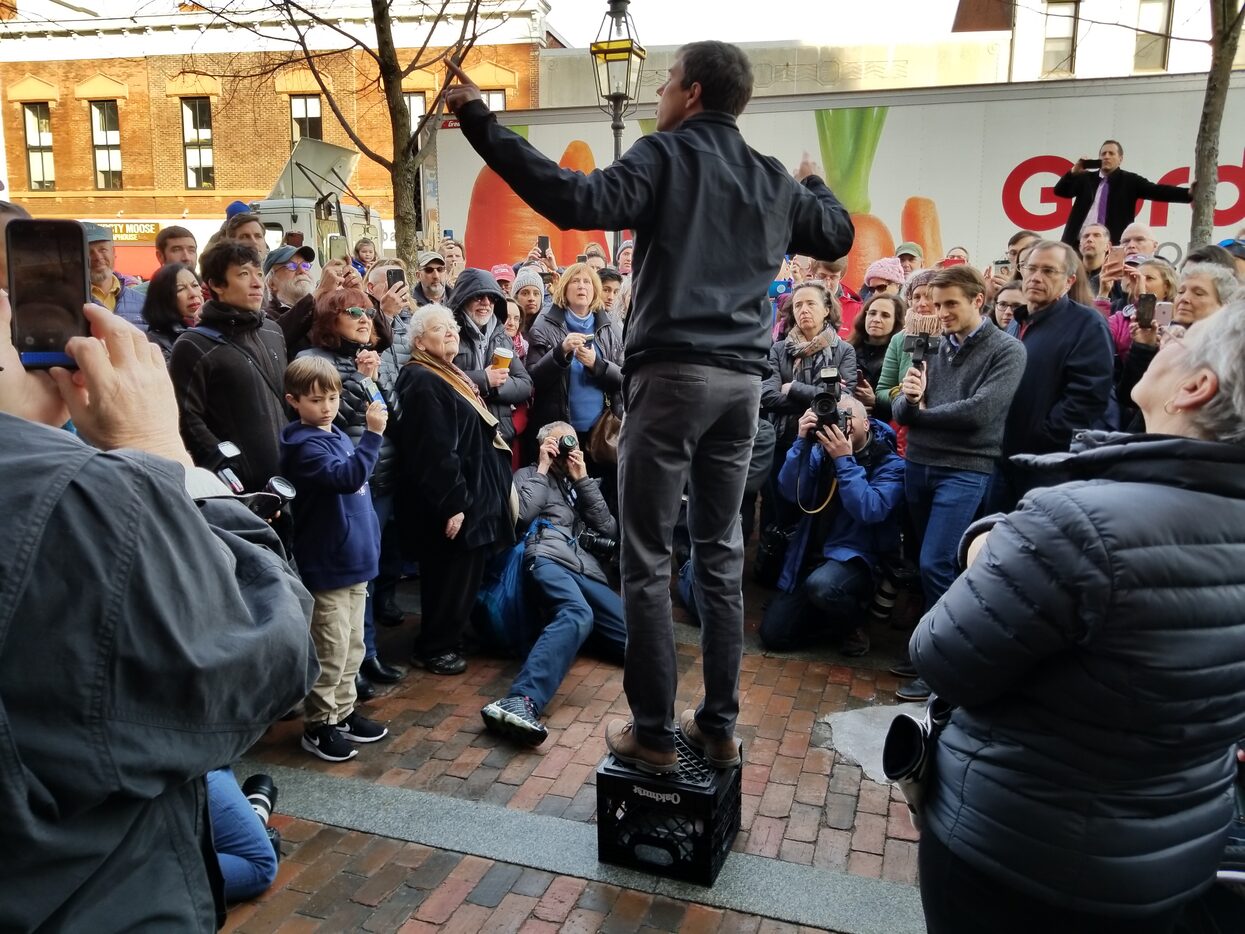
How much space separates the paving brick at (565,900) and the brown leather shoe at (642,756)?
398 mm

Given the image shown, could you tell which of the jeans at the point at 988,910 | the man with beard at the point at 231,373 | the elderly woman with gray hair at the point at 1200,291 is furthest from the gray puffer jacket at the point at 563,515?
the jeans at the point at 988,910

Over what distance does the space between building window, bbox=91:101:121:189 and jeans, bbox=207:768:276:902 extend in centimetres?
2680

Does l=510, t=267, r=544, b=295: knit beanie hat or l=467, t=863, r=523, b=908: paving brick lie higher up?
l=510, t=267, r=544, b=295: knit beanie hat

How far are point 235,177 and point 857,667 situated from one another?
2397 centimetres

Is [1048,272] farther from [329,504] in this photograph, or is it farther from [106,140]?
[106,140]

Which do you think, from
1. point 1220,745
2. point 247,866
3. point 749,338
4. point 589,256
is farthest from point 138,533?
point 589,256

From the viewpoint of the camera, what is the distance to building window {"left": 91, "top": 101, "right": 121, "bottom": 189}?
81.6 feet

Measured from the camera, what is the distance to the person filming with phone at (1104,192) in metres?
8.31

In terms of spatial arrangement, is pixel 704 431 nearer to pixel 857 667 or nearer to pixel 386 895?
pixel 386 895

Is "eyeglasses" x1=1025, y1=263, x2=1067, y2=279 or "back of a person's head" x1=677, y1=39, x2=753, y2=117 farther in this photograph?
"eyeglasses" x1=1025, y1=263, x2=1067, y2=279

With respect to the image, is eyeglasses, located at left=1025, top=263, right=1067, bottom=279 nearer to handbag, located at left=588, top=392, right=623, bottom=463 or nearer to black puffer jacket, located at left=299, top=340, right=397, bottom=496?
handbag, located at left=588, top=392, right=623, bottom=463

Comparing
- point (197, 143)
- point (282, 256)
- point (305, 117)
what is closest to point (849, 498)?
point (282, 256)

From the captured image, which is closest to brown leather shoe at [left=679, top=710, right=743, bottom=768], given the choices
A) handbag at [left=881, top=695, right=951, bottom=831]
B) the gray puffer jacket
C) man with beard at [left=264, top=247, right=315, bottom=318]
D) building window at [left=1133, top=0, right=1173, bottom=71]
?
handbag at [left=881, top=695, right=951, bottom=831]

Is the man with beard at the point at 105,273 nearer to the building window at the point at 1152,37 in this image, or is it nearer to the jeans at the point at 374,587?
the jeans at the point at 374,587
